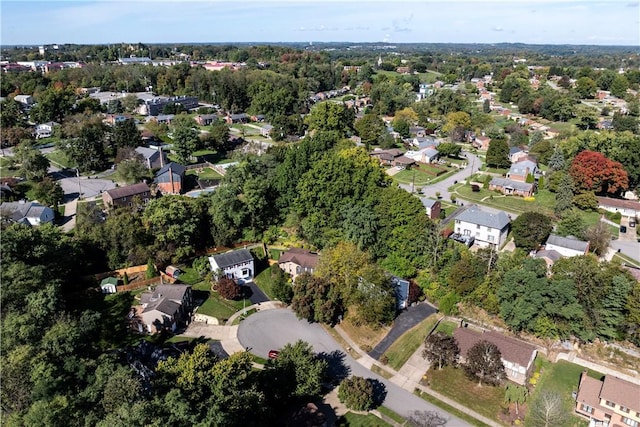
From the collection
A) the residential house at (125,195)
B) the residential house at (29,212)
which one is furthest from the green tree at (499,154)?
the residential house at (29,212)

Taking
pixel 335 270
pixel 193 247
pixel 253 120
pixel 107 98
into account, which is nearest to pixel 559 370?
pixel 335 270

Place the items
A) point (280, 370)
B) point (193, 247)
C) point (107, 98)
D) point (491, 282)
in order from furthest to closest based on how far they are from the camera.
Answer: point (107, 98), point (193, 247), point (491, 282), point (280, 370)

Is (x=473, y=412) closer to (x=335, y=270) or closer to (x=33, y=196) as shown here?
(x=335, y=270)

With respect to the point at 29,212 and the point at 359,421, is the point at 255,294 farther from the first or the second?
the point at 29,212

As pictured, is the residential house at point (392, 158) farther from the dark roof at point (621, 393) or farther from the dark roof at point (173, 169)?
the dark roof at point (621, 393)

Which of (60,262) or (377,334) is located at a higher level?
(60,262)

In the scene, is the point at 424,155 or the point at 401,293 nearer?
the point at 401,293

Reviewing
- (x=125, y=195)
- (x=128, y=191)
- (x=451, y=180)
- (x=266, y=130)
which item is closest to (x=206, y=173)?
(x=128, y=191)
